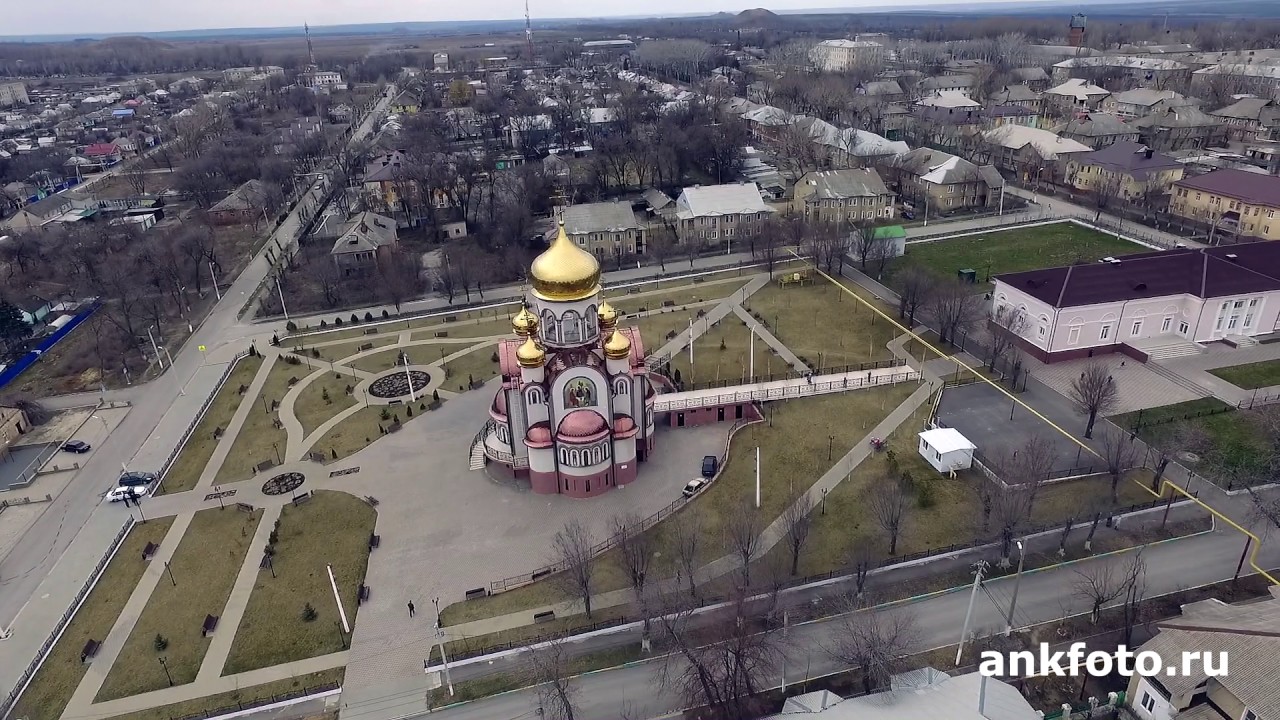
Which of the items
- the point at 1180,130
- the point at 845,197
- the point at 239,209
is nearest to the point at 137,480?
the point at 239,209

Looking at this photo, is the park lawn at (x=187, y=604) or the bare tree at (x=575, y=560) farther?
the bare tree at (x=575, y=560)

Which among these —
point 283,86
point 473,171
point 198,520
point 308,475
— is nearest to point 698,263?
point 473,171

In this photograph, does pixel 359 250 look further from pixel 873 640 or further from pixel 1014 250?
pixel 1014 250

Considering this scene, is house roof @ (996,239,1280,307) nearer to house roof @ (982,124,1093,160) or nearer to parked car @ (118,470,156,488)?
house roof @ (982,124,1093,160)

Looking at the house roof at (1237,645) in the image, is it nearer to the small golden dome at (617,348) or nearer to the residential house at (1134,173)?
the small golden dome at (617,348)

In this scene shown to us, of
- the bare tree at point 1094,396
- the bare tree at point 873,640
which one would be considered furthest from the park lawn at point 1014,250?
the bare tree at point 873,640

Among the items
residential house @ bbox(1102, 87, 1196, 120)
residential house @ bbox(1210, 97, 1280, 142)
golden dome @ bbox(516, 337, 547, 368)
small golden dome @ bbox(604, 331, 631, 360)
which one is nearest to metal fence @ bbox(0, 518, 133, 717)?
golden dome @ bbox(516, 337, 547, 368)

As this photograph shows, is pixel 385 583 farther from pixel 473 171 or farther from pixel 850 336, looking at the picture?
pixel 473 171
